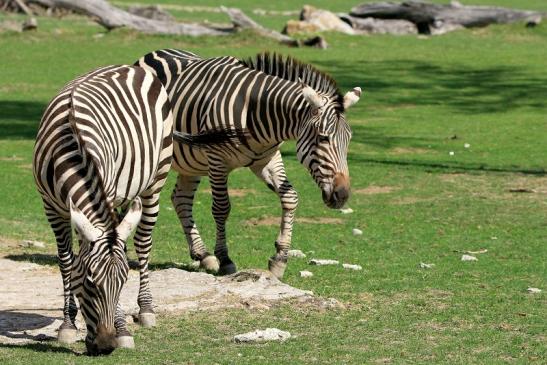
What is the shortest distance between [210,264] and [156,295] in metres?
1.74

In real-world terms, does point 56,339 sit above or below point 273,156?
below

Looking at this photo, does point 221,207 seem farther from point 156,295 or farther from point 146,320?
point 146,320

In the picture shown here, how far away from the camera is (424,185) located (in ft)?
56.9

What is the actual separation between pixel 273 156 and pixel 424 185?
6272 millimetres

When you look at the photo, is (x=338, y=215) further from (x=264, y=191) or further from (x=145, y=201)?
(x=145, y=201)

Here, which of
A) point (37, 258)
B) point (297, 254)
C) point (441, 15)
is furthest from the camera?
point (441, 15)

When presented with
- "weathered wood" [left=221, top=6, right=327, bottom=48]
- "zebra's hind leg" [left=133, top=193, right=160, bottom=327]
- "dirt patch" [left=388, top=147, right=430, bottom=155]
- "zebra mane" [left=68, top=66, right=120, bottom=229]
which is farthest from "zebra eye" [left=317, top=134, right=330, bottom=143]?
"weathered wood" [left=221, top=6, right=327, bottom=48]

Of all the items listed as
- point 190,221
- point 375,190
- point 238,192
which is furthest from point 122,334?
point 375,190

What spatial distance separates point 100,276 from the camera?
7.48m

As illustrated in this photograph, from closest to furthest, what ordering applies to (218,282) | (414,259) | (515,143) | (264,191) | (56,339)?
1. (56,339)
2. (218,282)
3. (414,259)
4. (264,191)
5. (515,143)

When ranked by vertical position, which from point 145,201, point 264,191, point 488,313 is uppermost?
point 145,201

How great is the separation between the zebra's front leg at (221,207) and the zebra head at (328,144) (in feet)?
3.30

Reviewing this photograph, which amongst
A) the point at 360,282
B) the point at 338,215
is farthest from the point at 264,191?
the point at 360,282

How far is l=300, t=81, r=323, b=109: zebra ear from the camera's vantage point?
10.6 meters
